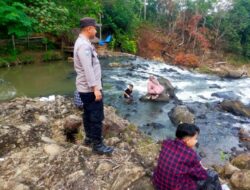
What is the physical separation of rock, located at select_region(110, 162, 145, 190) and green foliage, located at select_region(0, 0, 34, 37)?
13910mm

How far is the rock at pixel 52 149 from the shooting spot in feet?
15.3

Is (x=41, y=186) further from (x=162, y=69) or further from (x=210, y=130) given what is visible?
(x=162, y=69)

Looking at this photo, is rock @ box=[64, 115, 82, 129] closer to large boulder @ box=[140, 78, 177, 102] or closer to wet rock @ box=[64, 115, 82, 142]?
wet rock @ box=[64, 115, 82, 142]

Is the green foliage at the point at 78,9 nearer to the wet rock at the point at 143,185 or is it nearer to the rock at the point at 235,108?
the rock at the point at 235,108

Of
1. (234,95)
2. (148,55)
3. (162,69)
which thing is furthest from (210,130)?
(148,55)

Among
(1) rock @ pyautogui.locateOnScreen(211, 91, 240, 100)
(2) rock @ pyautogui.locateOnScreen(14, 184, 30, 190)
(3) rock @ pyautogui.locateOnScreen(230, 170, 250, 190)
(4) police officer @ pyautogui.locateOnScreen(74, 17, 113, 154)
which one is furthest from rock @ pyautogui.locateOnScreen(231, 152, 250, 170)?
(1) rock @ pyautogui.locateOnScreen(211, 91, 240, 100)

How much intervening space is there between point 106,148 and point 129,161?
16.1 inches

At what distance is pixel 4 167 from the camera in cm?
442

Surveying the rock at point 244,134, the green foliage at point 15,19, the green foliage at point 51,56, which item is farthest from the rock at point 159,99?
the green foliage at point 51,56

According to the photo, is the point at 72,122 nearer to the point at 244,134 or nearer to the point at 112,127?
the point at 112,127

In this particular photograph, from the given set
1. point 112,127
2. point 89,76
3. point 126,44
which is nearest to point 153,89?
point 112,127

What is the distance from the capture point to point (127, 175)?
14.0 feet

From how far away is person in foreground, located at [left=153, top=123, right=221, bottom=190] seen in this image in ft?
11.7

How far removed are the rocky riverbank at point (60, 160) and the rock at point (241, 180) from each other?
158cm
